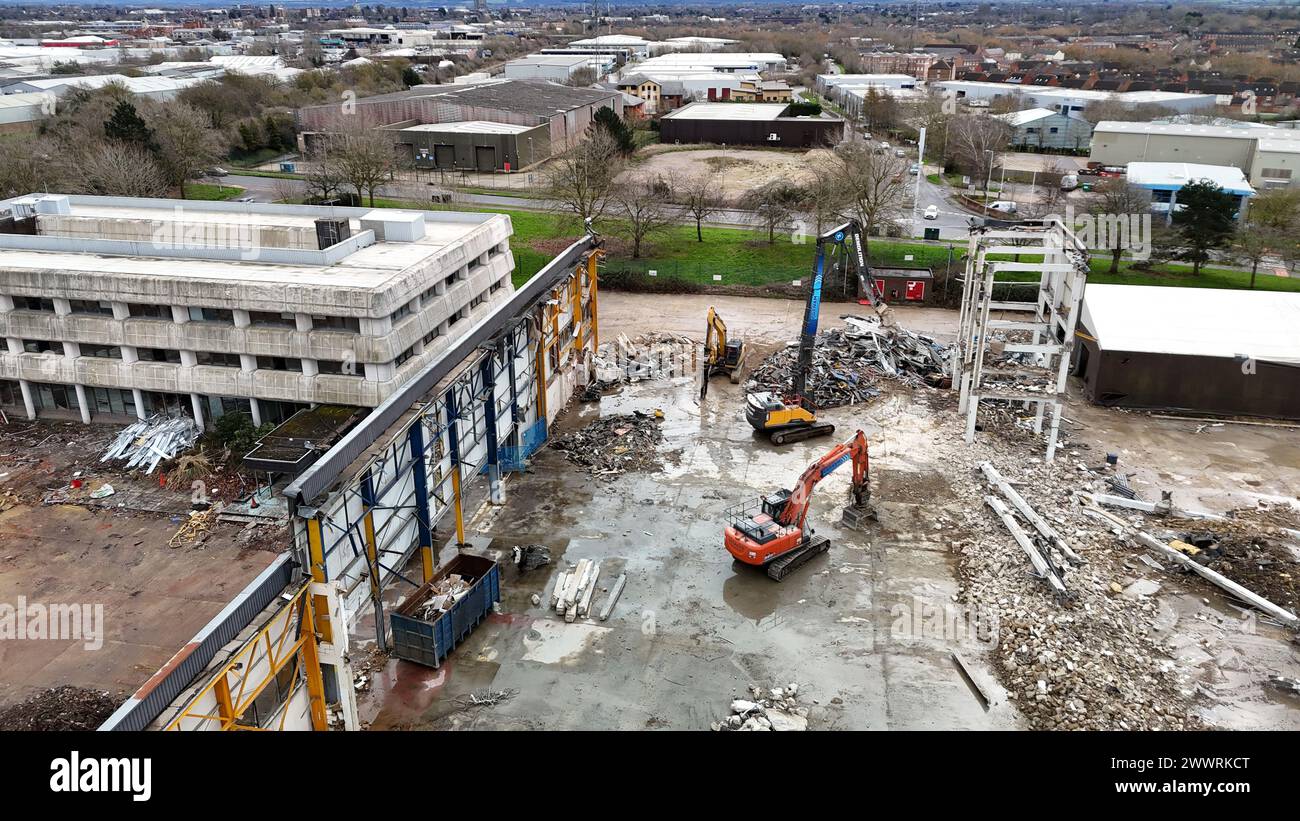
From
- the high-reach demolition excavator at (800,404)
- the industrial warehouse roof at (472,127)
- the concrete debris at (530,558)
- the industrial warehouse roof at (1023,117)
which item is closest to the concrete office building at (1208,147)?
the industrial warehouse roof at (1023,117)

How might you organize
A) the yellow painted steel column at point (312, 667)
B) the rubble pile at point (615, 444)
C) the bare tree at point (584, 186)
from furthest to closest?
1. the bare tree at point (584, 186)
2. the rubble pile at point (615, 444)
3. the yellow painted steel column at point (312, 667)

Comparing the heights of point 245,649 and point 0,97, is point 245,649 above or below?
below

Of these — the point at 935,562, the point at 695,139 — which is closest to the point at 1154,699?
the point at 935,562

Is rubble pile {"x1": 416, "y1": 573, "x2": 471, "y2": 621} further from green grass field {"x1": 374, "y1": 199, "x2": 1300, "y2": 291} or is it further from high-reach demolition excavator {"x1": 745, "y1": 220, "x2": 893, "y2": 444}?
green grass field {"x1": 374, "y1": 199, "x2": 1300, "y2": 291}

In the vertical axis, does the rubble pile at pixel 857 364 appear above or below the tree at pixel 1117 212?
below

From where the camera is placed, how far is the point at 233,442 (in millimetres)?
26188

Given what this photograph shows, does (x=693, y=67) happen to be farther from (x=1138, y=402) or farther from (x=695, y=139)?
(x=1138, y=402)

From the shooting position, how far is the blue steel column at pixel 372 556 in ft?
55.4

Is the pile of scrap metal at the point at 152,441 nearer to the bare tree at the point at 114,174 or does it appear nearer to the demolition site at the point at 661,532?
the demolition site at the point at 661,532

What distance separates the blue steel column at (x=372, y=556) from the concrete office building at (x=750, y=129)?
68.0 meters

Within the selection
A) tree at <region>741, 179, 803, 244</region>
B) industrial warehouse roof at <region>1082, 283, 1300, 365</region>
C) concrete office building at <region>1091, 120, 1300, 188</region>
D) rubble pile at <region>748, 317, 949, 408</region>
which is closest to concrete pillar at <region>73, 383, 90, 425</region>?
rubble pile at <region>748, 317, 949, 408</region>

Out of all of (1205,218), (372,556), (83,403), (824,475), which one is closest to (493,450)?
(372,556)
